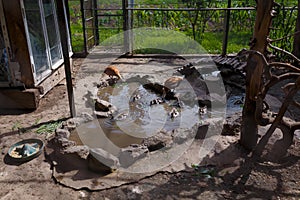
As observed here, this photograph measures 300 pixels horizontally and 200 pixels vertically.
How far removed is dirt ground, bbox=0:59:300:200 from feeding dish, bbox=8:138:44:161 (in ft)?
0.23

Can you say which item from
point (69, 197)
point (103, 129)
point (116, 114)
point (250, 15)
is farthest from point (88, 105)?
point (250, 15)

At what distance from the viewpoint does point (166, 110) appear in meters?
5.12

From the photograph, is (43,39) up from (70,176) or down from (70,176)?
up

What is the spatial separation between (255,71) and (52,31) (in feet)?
13.9

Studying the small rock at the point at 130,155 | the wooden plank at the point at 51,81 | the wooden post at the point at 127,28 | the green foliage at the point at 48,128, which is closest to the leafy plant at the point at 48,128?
the green foliage at the point at 48,128

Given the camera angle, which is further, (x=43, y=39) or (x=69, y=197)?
(x=43, y=39)

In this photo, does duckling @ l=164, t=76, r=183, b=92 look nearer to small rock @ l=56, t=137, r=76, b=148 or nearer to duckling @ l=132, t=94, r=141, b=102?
duckling @ l=132, t=94, r=141, b=102

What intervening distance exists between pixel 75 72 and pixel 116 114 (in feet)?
8.55

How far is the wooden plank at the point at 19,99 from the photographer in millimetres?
4902

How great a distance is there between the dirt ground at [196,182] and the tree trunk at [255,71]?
21cm

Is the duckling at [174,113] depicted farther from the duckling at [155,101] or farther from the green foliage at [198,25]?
the green foliage at [198,25]

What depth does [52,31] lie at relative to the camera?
6.06 m

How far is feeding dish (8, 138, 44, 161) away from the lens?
3652 mm

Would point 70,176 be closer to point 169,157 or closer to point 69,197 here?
point 69,197
